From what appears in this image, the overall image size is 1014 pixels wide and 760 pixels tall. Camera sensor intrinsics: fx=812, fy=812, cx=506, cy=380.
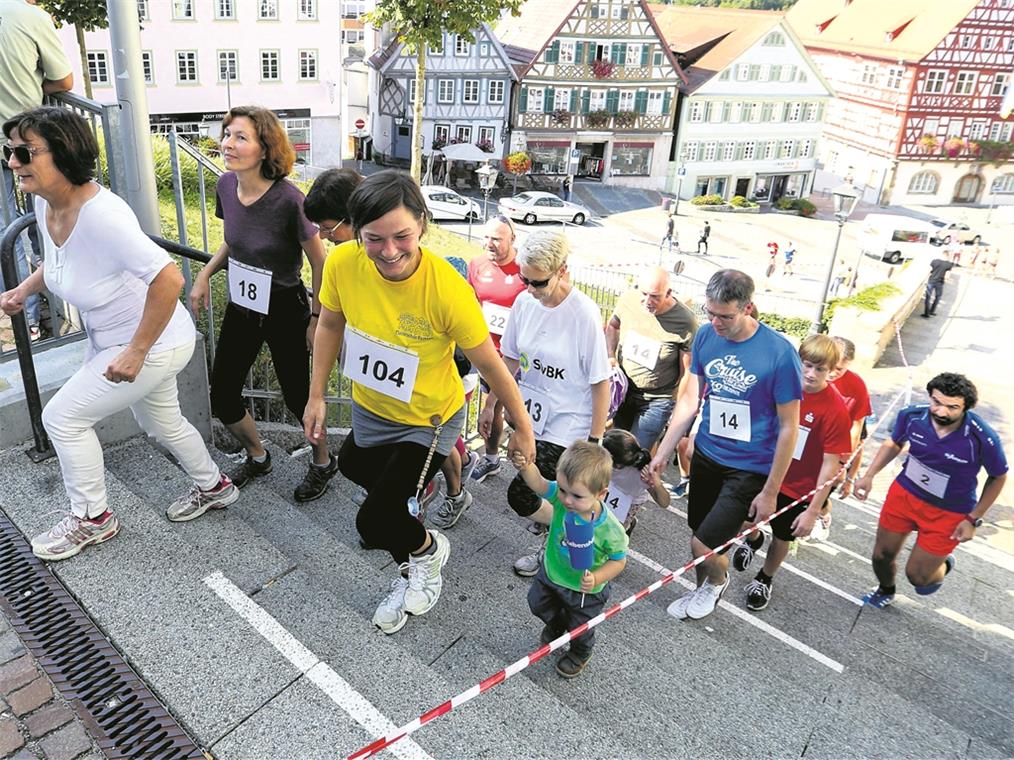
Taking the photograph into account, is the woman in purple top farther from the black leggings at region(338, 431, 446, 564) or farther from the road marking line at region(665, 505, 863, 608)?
the road marking line at region(665, 505, 863, 608)

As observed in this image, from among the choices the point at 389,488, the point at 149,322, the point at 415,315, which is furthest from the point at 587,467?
the point at 149,322

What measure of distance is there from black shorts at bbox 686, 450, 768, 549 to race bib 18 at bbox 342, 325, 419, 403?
1.85 meters

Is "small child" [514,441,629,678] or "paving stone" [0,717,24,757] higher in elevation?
"small child" [514,441,629,678]

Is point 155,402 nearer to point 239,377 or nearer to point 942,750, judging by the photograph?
point 239,377

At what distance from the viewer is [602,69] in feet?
132

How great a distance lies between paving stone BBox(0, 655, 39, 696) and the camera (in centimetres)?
289

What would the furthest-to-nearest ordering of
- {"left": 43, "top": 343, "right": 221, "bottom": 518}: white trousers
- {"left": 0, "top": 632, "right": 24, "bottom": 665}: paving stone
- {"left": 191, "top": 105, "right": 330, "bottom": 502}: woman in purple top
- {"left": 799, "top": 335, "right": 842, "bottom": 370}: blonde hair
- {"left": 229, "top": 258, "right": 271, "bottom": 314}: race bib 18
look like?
{"left": 799, "top": 335, "right": 842, "bottom": 370}: blonde hair
{"left": 229, "top": 258, "right": 271, "bottom": 314}: race bib 18
{"left": 191, "top": 105, "right": 330, "bottom": 502}: woman in purple top
{"left": 43, "top": 343, "right": 221, "bottom": 518}: white trousers
{"left": 0, "top": 632, "right": 24, "bottom": 665}: paving stone

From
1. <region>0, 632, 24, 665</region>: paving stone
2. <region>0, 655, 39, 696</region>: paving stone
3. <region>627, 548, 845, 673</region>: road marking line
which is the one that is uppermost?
<region>0, 632, 24, 665</region>: paving stone

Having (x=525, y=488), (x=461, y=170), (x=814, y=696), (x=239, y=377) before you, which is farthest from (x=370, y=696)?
(x=461, y=170)

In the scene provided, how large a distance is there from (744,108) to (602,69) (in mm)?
8783

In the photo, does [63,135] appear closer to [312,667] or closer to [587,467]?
[312,667]

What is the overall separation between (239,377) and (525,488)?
158cm

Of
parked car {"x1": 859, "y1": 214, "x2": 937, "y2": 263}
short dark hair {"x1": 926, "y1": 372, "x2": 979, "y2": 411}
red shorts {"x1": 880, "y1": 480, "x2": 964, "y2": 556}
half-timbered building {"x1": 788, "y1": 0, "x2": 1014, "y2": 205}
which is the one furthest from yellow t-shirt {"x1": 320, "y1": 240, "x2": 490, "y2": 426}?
half-timbered building {"x1": 788, "y1": 0, "x2": 1014, "y2": 205}

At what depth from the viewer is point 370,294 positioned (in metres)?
3.16
